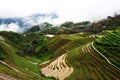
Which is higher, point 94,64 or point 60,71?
point 94,64

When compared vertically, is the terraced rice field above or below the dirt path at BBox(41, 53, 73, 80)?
above

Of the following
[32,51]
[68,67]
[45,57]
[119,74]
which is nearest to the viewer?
[119,74]

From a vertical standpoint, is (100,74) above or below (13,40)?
above

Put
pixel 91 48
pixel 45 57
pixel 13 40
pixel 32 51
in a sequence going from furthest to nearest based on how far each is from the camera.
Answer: pixel 13 40 → pixel 32 51 → pixel 45 57 → pixel 91 48

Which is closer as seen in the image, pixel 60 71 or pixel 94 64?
pixel 94 64

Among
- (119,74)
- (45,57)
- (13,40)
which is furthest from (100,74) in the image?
(13,40)

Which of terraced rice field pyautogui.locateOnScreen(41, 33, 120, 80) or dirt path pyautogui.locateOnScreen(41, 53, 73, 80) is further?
dirt path pyautogui.locateOnScreen(41, 53, 73, 80)

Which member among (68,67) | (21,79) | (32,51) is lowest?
(32,51)

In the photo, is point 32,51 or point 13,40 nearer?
point 32,51

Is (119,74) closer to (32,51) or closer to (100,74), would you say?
(100,74)

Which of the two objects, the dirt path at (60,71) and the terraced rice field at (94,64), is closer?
the terraced rice field at (94,64)

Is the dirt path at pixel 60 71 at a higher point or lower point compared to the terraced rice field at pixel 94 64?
lower
